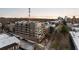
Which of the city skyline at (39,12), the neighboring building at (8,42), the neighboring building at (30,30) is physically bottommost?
→ the neighboring building at (8,42)

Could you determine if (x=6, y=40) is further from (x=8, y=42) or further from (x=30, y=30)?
(x=30, y=30)

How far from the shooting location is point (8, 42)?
218 centimetres

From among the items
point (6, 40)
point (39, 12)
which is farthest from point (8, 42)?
point (39, 12)

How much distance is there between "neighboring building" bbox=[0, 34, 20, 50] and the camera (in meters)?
2.19

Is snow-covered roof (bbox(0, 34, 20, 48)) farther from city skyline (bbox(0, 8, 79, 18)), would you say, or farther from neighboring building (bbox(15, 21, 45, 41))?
city skyline (bbox(0, 8, 79, 18))

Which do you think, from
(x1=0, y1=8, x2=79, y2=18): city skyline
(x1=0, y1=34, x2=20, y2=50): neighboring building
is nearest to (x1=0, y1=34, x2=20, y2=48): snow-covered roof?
(x1=0, y1=34, x2=20, y2=50): neighboring building

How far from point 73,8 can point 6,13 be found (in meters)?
0.95

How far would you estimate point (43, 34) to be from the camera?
221cm

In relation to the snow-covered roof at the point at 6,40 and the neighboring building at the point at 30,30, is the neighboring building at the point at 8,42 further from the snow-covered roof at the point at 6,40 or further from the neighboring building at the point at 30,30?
the neighboring building at the point at 30,30

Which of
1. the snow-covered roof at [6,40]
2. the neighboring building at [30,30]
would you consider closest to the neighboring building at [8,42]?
the snow-covered roof at [6,40]

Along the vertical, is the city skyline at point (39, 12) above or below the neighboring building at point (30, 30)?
above

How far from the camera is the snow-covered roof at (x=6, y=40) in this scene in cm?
219
